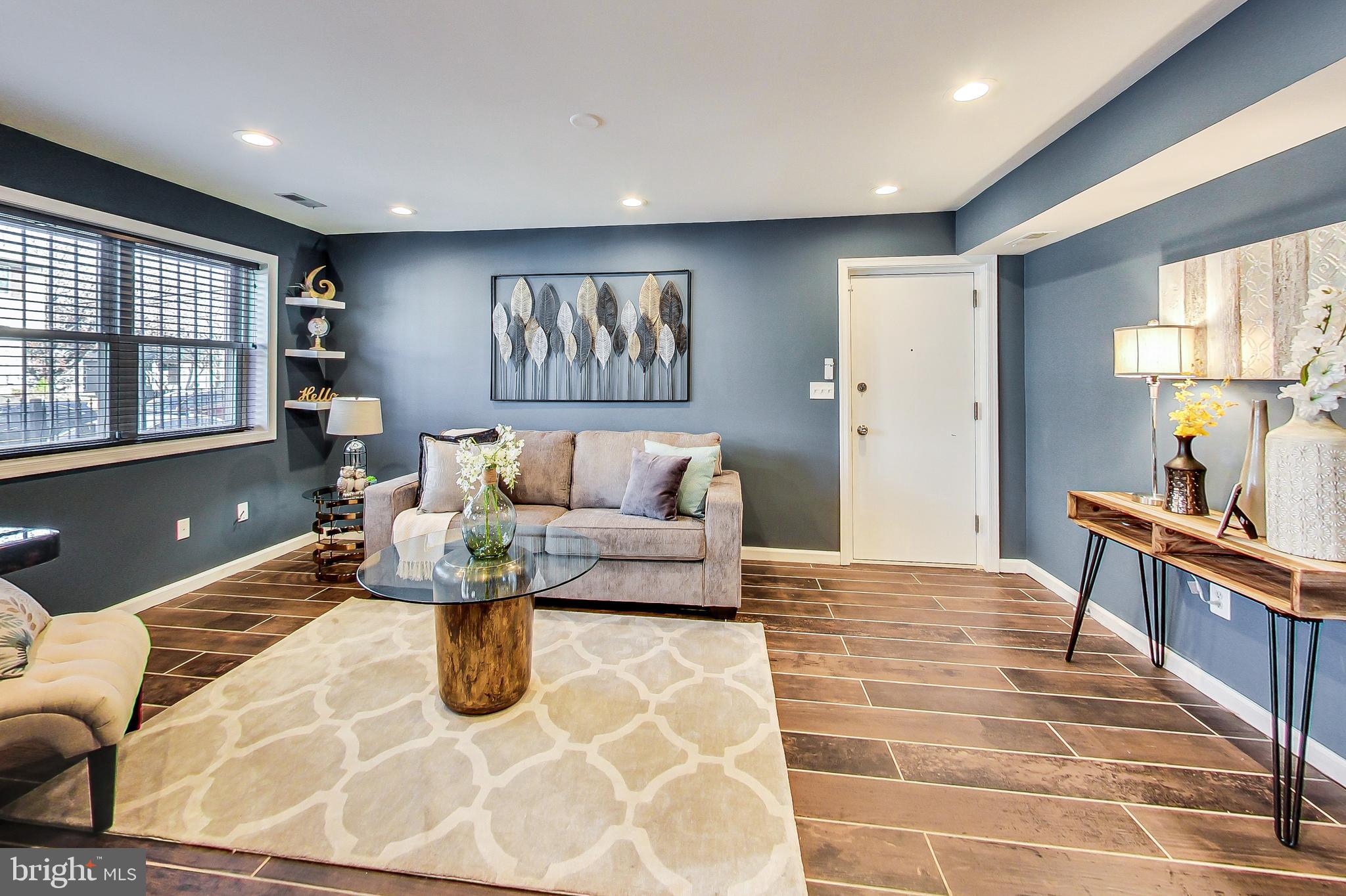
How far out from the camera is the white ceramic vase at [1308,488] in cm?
150

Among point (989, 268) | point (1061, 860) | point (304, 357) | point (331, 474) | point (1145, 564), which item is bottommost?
point (1061, 860)

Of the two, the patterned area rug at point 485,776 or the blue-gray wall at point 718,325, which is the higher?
the blue-gray wall at point 718,325

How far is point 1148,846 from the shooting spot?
148 centimetres

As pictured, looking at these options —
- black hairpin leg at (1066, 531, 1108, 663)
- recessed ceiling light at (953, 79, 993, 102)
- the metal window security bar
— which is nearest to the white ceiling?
recessed ceiling light at (953, 79, 993, 102)

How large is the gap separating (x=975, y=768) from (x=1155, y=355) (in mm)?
1784

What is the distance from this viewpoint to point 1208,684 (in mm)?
2205

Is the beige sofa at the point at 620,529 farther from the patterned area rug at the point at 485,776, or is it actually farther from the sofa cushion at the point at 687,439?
the patterned area rug at the point at 485,776

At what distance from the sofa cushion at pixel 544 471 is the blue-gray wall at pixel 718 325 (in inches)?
15.3

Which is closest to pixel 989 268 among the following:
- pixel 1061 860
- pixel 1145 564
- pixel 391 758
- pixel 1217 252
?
pixel 1217 252

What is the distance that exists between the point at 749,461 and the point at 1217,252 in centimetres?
256

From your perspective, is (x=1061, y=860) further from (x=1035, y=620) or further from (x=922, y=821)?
(x=1035, y=620)

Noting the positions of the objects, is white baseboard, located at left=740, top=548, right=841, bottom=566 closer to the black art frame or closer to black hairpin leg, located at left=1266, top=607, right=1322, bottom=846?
the black art frame

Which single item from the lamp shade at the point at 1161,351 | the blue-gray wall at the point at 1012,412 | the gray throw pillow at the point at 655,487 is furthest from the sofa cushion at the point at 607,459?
the lamp shade at the point at 1161,351

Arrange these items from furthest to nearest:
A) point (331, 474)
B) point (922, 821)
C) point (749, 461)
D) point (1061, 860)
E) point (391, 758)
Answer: point (331, 474) → point (749, 461) → point (391, 758) → point (922, 821) → point (1061, 860)
